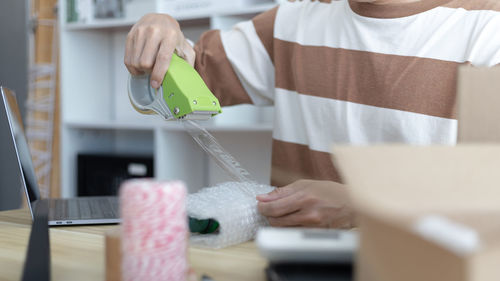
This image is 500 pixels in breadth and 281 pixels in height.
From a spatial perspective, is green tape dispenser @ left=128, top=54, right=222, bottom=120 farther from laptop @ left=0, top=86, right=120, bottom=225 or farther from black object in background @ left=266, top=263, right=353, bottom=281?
black object in background @ left=266, top=263, right=353, bottom=281

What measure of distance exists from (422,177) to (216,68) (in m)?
0.95

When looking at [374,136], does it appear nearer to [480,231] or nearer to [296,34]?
[296,34]

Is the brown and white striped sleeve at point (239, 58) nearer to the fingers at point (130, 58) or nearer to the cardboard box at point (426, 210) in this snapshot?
the fingers at point (130, 58)

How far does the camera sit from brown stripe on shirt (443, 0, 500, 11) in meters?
1.05

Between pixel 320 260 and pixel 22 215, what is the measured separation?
0.70 meters

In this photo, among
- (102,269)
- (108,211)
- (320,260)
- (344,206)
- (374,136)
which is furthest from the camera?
(374,136)

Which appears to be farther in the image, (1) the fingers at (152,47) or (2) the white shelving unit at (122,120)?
(2) the white shelving unit at (122,120)

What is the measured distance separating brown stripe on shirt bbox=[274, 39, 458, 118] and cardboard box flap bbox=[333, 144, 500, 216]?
61cm

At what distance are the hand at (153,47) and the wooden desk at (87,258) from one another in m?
0.28

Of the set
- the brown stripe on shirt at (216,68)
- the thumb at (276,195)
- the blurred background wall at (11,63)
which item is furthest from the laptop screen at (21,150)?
the blurred background wall at (11,63)

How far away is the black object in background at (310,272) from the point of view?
0.47m

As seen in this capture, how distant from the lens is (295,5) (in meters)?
1.33

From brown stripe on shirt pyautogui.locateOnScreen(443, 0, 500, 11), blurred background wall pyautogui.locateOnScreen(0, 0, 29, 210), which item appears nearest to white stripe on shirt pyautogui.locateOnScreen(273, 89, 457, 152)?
brown stripe on shirt pyautogui.locateOnScreen(443, 0, 500, 11)

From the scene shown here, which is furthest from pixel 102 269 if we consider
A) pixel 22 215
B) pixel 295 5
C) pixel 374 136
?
pixel 295 5
